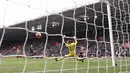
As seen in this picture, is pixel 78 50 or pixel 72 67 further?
pixel 78 50

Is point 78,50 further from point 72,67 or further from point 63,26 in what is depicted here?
point 72,67

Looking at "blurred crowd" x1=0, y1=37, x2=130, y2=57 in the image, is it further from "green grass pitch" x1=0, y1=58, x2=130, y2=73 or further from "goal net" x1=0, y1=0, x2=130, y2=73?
"green grass pitch" x1=0, y1=58, x2=130, y2=73

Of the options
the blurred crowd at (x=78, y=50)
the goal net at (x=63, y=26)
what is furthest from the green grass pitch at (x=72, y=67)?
the blurred crowd at (x=78, y=50)

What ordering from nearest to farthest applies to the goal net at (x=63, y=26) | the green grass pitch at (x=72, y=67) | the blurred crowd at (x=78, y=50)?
the goal net at (x=63, y=26)
the green grass pitch at (x=72, y=67)
the blurred crowd at (x=78, y=50)

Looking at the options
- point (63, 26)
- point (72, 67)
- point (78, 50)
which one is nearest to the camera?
point (72, 67)

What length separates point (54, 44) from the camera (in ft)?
47.9

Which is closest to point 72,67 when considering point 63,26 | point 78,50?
point 63,26

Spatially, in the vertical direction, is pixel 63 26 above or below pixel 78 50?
above

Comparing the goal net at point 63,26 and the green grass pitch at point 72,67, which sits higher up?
the goal net at point 63,26

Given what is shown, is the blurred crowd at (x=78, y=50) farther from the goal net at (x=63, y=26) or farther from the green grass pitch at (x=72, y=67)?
the green grass pitch at (x=72, y=67)

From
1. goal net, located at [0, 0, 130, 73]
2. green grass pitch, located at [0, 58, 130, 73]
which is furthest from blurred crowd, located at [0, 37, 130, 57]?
green grass pitch, located at [0, 58, 130, 73]

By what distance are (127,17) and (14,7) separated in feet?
11.9

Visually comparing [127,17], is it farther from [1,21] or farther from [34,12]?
[1,21]

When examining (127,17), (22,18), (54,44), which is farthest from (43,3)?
(54,44)
